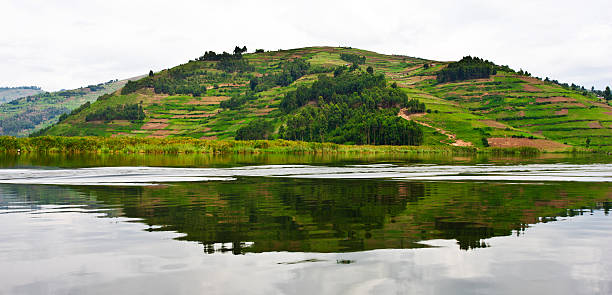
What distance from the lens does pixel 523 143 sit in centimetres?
18275

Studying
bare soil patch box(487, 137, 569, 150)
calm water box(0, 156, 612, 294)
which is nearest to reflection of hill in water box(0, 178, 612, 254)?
calm water box(0, 156, 612, 294)

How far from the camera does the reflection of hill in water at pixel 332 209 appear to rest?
1602 centimetres

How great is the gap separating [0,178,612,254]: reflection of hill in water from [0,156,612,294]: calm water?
2.6 inches

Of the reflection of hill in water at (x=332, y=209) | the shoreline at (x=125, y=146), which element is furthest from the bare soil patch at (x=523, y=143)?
the reflection of hill in water at (x=332, y=209)

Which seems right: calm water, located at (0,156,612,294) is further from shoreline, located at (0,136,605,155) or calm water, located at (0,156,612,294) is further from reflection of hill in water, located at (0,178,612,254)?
shoreline, located at (0,136,605,155)

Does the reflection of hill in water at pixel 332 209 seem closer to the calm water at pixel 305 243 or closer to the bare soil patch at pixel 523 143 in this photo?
the calm water at pixel 305 243

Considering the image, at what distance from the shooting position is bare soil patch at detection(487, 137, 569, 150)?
181m

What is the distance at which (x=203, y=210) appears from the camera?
73.2 feet

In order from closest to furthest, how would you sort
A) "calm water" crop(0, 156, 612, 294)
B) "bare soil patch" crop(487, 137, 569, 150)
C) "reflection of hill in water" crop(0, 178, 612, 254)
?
1. "calm water" crop(0, 156, 612, 294)
2. "reflection of hill in water" crop(0, 178, 612, 254)
3. "bare soil patch" crop(487, 137, 569, 150)

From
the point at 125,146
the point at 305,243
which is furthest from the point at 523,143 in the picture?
the point at 305,243

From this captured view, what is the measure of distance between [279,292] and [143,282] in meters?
3.19

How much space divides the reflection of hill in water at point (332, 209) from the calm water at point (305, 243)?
7 cm

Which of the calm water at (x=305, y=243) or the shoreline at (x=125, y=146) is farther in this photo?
the shoreline at (x=125, y=146)

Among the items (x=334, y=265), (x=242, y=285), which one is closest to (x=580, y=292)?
(x=334, y=265)
